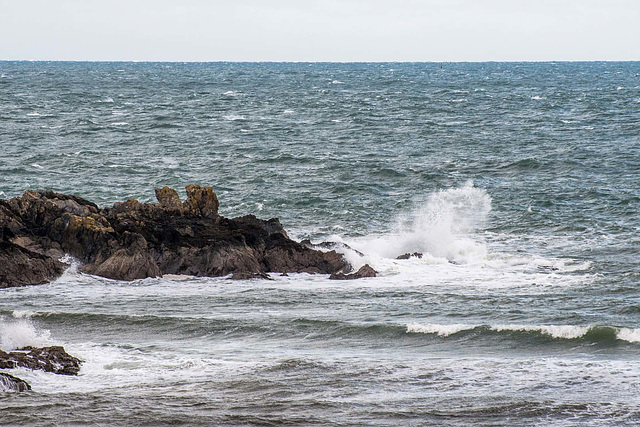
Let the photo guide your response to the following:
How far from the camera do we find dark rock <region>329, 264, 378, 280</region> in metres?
27.6

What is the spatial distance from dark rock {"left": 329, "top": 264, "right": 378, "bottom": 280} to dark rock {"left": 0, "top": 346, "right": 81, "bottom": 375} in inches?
404

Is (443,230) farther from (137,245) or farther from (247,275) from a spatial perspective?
(137,245)

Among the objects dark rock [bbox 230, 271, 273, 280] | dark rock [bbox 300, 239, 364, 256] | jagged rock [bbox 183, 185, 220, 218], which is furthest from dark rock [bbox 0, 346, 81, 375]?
dark rock [bbox 300, 239, 364, 256]

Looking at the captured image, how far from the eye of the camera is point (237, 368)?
61.8 feet

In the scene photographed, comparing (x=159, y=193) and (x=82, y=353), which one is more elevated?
(x=159, y=193)

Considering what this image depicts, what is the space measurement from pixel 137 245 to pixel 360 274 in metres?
6.63

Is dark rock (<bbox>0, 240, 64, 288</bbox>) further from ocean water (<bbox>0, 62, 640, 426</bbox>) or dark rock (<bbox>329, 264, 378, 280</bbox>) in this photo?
dark rock (<bbox>329, 264, 378, 280</bbox>)

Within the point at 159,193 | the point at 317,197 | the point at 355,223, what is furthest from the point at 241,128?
the point at 159,193

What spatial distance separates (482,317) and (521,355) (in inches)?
123

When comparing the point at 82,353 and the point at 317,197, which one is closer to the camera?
the point at 82,353

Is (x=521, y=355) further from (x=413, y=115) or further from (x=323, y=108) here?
(x=323, y=108)

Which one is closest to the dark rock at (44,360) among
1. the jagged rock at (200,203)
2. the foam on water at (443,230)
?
the jagged rock at (200,203)

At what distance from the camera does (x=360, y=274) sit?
28.0m

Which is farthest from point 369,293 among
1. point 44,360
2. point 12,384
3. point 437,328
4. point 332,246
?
point 12,384
